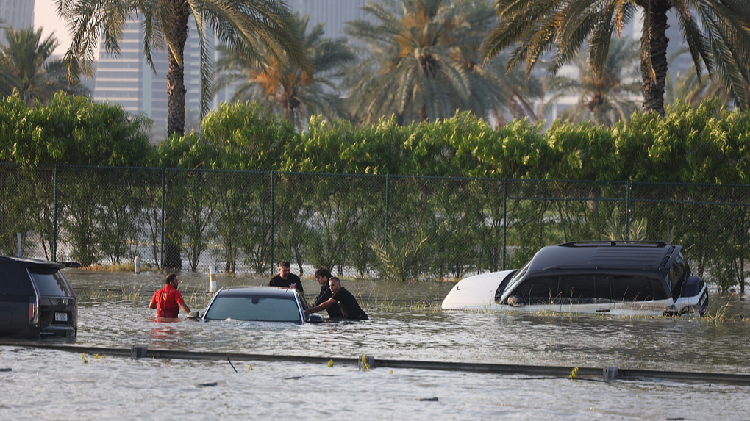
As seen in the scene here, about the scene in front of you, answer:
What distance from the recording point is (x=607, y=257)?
49.4 feet

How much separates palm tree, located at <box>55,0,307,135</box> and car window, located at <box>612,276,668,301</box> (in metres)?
13.6

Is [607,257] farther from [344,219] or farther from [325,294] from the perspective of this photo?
[344,219]

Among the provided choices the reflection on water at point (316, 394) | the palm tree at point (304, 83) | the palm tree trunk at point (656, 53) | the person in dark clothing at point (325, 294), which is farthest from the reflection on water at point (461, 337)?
the palm tree at point (304, 83)

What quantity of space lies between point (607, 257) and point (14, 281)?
8.35 m

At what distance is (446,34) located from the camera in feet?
146

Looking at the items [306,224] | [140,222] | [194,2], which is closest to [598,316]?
[306,224]

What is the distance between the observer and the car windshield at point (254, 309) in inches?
527

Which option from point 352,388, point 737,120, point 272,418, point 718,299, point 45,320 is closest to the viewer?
point 272,418

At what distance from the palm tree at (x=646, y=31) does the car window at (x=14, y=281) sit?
1472cm

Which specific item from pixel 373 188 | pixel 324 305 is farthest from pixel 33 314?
pixel 373 188

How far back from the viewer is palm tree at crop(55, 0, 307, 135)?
82.9 ft

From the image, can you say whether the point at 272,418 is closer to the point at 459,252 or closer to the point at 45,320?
the point at 45,320

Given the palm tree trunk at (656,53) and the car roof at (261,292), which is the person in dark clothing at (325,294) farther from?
the palm tree trunk at (656,53)

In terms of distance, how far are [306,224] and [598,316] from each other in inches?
383
